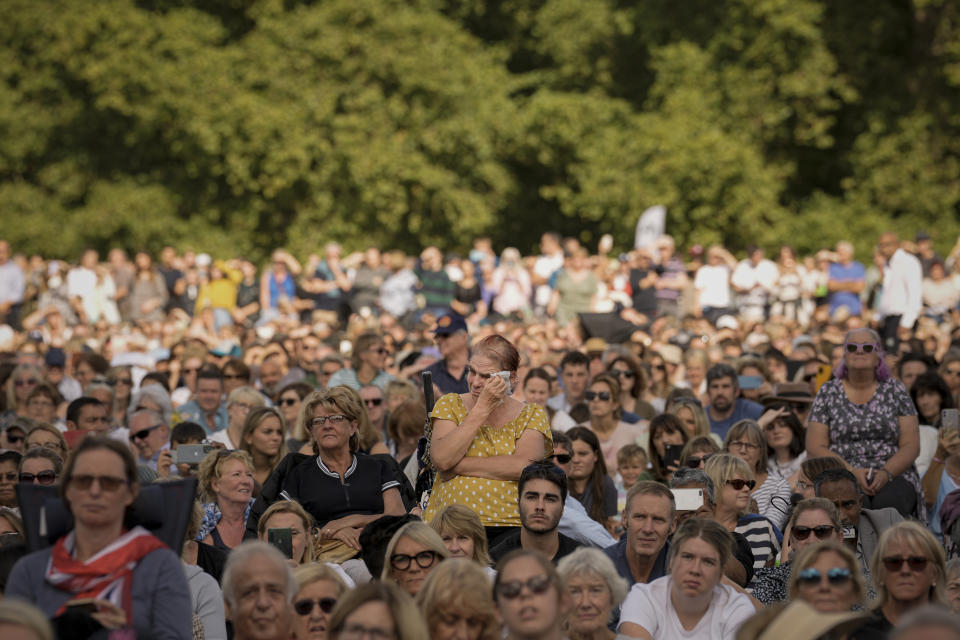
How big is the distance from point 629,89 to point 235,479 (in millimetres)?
28440

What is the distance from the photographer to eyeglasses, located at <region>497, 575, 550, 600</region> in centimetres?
606

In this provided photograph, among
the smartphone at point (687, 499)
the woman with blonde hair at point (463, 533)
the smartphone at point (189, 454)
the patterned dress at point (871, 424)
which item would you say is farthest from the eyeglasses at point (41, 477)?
the patterned dress at point (871, 424)

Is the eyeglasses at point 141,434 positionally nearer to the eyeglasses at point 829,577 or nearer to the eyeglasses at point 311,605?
the eyeglasses at point 311,605

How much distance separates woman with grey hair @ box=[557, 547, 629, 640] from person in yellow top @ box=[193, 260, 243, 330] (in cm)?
1649

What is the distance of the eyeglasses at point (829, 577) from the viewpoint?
21.2ft

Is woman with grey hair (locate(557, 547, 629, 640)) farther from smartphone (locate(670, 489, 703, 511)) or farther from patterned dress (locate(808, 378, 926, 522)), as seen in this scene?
patterned dress (locate(808, 378, 926, 522))

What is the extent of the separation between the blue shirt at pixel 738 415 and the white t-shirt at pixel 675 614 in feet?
17.7

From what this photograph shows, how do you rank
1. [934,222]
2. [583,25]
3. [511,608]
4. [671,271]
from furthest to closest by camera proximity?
[583,25] < [934,222] < [671,271] < [511,608]

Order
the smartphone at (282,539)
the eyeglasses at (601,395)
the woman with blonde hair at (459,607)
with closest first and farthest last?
the woman with blonde hair at (459,607) < the smartphone at (282,539) < the eyeglasses at (601,395)

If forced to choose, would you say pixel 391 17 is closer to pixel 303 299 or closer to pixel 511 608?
pixel 303 299

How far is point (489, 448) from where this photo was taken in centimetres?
862

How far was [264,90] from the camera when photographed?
32688 mm

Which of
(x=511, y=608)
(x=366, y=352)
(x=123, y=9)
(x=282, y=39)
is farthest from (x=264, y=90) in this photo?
(x=511, y=608)

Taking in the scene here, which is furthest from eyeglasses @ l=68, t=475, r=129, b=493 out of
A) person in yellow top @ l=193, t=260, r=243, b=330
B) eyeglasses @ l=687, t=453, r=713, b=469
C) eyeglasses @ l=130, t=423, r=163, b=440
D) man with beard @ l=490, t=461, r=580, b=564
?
person in yellow top @ l=193, t=260, r=243, b=330
